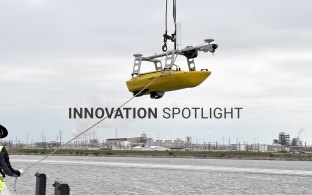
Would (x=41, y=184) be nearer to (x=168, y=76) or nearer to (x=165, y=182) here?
(x=168, y=76)

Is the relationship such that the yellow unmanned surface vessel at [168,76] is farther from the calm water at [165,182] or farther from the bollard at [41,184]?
the calm water at [165,182]

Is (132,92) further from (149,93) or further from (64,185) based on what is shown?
(64,185)

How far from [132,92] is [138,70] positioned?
3.07 ft

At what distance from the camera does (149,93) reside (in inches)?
574

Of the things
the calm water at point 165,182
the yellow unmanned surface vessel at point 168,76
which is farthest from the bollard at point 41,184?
the calm water at point 165,182

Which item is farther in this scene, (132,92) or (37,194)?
(132,92)

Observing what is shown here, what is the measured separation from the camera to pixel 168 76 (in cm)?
1354

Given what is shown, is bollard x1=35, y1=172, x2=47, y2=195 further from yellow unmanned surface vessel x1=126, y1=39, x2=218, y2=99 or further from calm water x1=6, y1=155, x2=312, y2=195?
calm water x1=6, y1=155, x2=312, y2=195

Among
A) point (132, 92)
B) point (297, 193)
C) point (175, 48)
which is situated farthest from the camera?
point (297, 193)

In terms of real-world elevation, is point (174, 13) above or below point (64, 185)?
above

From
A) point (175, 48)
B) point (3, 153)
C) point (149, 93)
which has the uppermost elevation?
point (175, 48)

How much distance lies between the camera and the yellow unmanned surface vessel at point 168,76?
1251 cm

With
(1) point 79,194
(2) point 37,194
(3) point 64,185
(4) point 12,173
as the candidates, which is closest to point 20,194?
(1) point 79,194

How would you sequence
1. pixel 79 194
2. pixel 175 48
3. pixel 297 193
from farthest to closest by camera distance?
pixel 297 193 → pixel 79 194 → pixel 175 48
